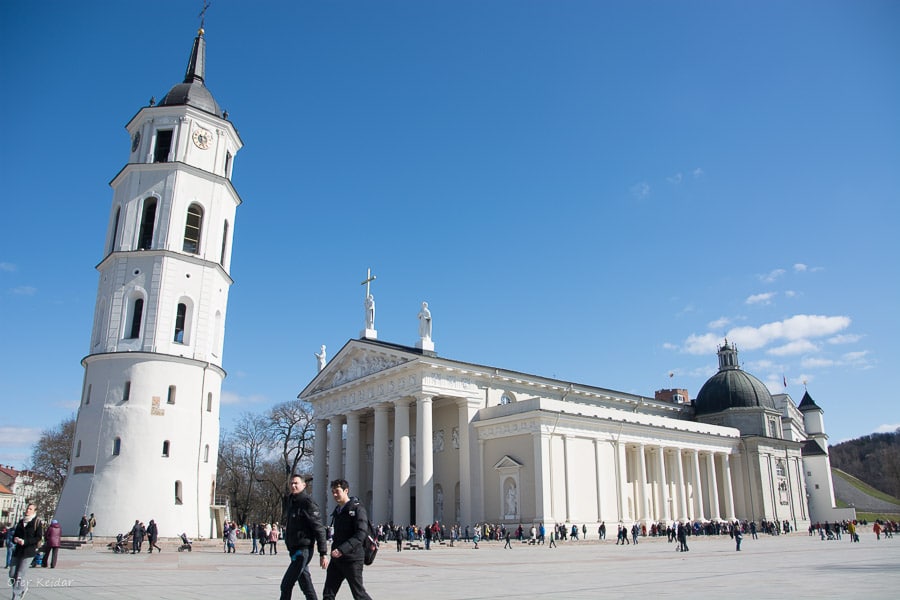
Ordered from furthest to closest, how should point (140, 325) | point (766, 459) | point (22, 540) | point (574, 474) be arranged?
point (766, 459), point (574, 474), point (140, 325), point (22, 540)

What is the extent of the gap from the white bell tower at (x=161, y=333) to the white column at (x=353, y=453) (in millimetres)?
12709

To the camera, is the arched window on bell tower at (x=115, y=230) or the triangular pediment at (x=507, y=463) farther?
the triangular pediment at (x=507, y=463)

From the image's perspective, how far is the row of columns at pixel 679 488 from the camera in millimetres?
45188

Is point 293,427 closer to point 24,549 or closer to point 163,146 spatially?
point 163,146

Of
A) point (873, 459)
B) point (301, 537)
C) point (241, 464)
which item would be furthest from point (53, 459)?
point (873, 459)

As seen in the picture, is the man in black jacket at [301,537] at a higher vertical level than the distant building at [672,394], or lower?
lower

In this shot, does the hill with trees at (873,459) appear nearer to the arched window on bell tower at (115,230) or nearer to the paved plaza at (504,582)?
the paved plaza at (504,582)

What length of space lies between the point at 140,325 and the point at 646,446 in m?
33.2

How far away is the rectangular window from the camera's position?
36375mm

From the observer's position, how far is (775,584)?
11.7 metres

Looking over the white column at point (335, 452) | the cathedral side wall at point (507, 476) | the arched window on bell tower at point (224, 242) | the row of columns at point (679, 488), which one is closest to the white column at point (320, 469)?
the white column at point (335, 452)

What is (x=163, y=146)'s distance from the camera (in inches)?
1443

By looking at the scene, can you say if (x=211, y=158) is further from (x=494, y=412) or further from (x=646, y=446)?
(x=646, y=446)

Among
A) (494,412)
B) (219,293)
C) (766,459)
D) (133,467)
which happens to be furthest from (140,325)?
(766,459)
